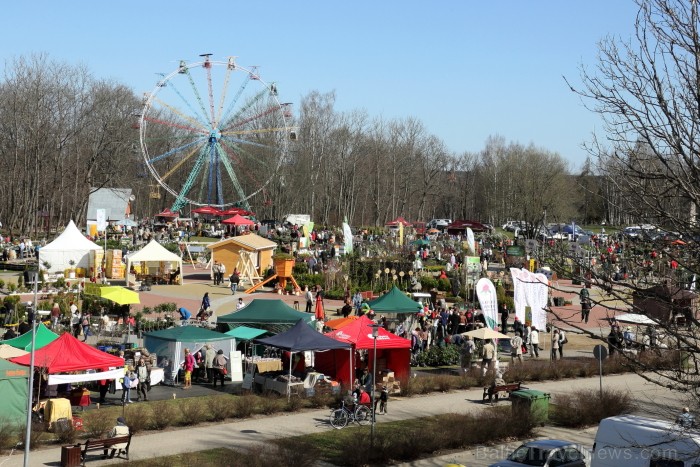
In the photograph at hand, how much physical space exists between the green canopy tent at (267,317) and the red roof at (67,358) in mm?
6610

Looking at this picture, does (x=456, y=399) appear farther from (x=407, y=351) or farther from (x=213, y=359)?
(x=213, y=359)

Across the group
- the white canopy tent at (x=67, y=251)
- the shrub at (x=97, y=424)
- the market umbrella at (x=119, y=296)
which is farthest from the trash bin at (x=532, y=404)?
the white canopy tent at (x=67, y=251)

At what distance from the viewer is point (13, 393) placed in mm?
18172

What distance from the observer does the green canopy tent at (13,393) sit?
18.0 metres

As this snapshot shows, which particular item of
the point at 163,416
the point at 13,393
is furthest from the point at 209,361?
the point at 13,393

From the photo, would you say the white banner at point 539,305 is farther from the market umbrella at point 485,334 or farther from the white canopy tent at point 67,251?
the white canopy tent at point 67,251

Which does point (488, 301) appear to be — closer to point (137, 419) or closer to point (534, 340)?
point (534, 340)

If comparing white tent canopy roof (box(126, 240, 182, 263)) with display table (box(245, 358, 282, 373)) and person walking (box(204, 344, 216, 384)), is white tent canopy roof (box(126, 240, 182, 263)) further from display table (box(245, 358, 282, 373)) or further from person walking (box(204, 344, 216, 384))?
person walking (box(204, 344, 216, 384))

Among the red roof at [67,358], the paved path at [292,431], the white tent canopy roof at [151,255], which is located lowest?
the paved path at [292,431]

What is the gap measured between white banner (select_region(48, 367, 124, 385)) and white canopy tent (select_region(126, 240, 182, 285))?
67.2ft

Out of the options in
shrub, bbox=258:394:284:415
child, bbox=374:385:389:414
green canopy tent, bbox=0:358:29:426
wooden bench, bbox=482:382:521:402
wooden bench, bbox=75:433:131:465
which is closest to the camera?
wooden bench, bbox=75:433:131:465

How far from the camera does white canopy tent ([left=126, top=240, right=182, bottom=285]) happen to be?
4153 centimetres

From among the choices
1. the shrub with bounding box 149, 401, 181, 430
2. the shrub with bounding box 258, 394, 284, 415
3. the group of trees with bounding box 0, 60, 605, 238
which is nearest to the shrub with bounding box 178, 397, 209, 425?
the shrub with bounding box 149, 401, 181, 430

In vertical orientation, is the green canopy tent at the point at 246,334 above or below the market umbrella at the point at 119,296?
below
